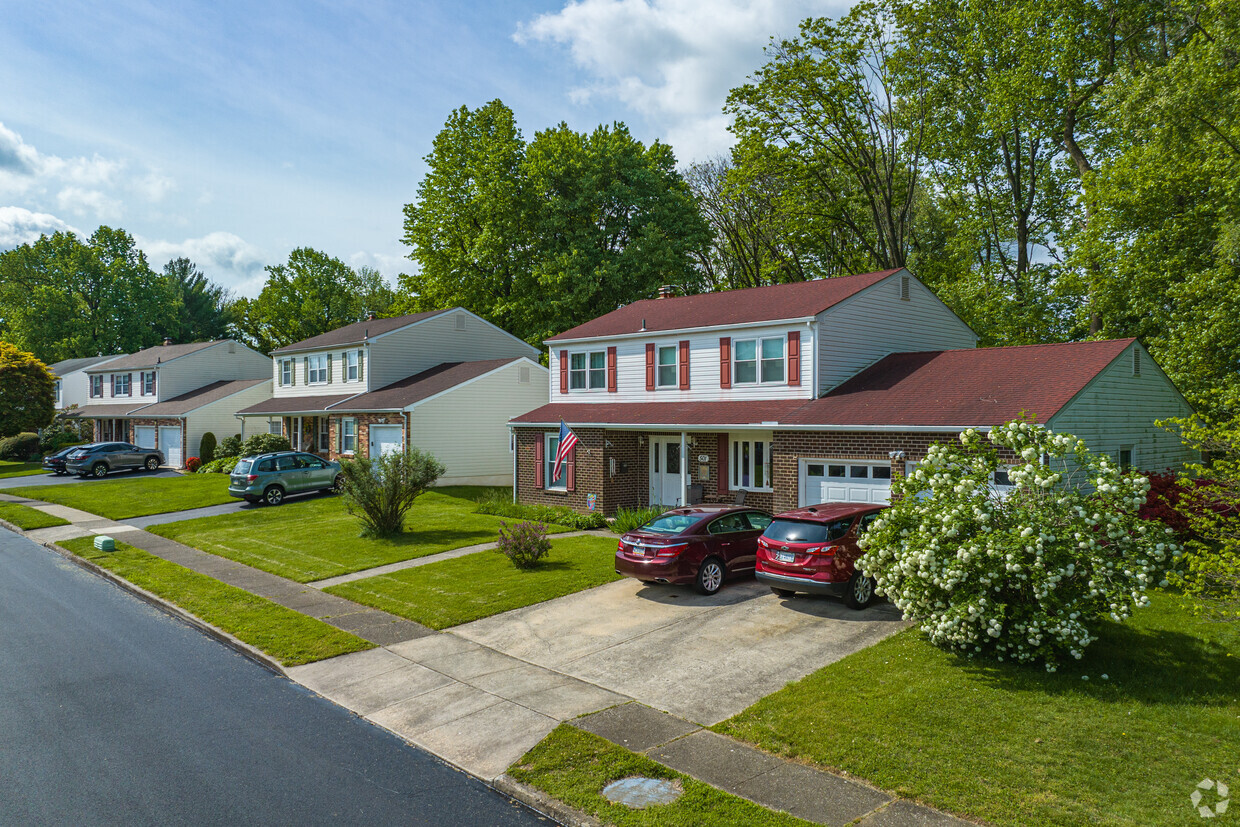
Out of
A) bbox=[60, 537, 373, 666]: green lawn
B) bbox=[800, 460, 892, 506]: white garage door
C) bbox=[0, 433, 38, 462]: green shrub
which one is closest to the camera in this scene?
bbox=[60, 537, 373, 666]: green lawn

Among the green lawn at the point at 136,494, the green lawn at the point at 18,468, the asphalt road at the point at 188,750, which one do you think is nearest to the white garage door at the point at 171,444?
the green lawn at the point at 18,468

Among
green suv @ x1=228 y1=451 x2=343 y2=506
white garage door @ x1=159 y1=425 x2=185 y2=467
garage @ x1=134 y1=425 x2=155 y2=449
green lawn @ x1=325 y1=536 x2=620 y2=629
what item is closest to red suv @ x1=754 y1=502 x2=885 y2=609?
green lawn @ x1=325 y1=536 x2=620 y2=629

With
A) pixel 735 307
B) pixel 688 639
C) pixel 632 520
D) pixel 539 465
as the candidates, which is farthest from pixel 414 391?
pixel 688 639

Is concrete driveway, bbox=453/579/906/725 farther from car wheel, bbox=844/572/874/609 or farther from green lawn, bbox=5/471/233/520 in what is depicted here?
green lawn, bbox=5/471/233/520

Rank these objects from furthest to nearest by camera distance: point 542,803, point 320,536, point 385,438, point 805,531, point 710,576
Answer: point 385,438, point 320,536, point 710,576, point 805,531, point 542,803

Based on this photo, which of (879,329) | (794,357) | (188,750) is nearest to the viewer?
(188,750)

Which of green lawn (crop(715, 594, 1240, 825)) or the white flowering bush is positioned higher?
the white flowering bush

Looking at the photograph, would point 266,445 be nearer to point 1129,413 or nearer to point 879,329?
point 879,329
